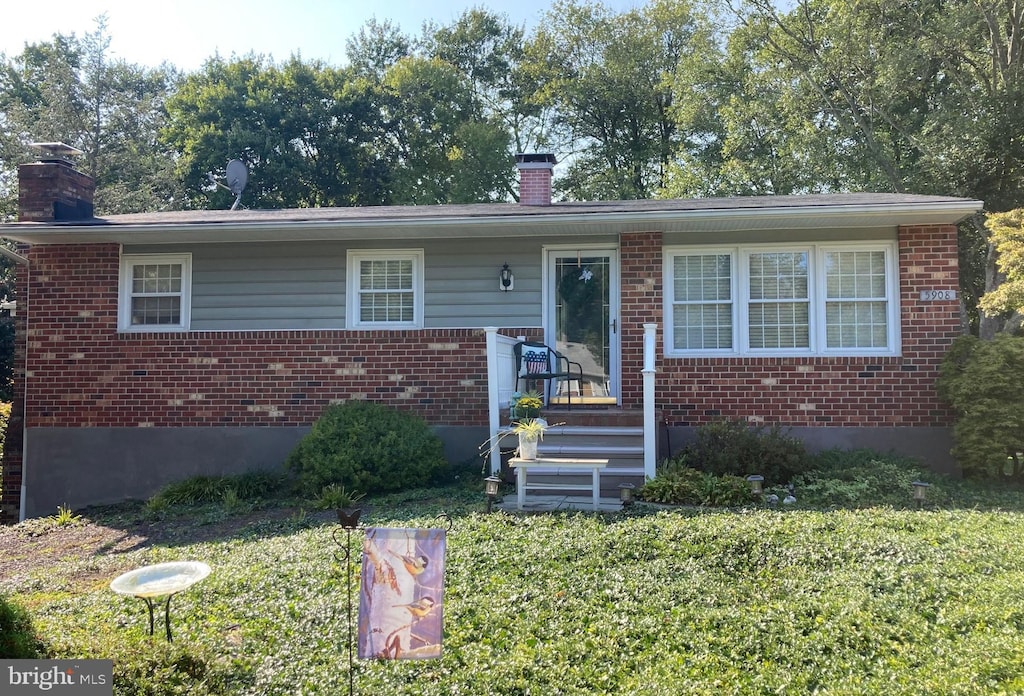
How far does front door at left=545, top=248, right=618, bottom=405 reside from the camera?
9.51m

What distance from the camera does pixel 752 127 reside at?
21.6 m

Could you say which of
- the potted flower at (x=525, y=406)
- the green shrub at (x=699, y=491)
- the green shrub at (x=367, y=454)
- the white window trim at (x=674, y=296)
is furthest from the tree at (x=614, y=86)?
the green shrub at (x=699, y=491)

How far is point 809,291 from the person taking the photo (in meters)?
8.98

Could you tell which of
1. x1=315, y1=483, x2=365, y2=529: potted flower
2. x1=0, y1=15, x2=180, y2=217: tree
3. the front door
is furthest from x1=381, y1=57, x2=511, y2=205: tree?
x1=315, y1=483, x2=365, y2=529: potted flower

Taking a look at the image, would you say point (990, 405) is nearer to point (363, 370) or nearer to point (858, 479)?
point (858, 479)

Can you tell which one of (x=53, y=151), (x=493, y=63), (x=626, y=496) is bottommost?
(x=626, y=496)

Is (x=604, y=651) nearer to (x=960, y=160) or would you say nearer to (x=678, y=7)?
(x=960, y=160)

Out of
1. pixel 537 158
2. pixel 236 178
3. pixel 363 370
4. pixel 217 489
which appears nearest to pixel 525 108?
pixel 236 178

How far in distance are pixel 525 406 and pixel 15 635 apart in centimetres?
519

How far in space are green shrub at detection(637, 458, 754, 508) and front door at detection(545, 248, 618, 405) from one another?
8.04ft

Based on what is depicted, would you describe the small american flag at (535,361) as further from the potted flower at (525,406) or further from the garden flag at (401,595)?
the garden flag at (401,595)

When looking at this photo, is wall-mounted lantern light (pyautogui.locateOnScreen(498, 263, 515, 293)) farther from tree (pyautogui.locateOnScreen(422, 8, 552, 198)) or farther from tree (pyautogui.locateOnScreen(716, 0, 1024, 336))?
tree (pyautogui.locateOnScreen(422, 8, 552, 198))

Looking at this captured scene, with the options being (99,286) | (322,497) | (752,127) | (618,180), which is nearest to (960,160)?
(752,127)

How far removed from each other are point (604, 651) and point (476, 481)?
15.6ft
